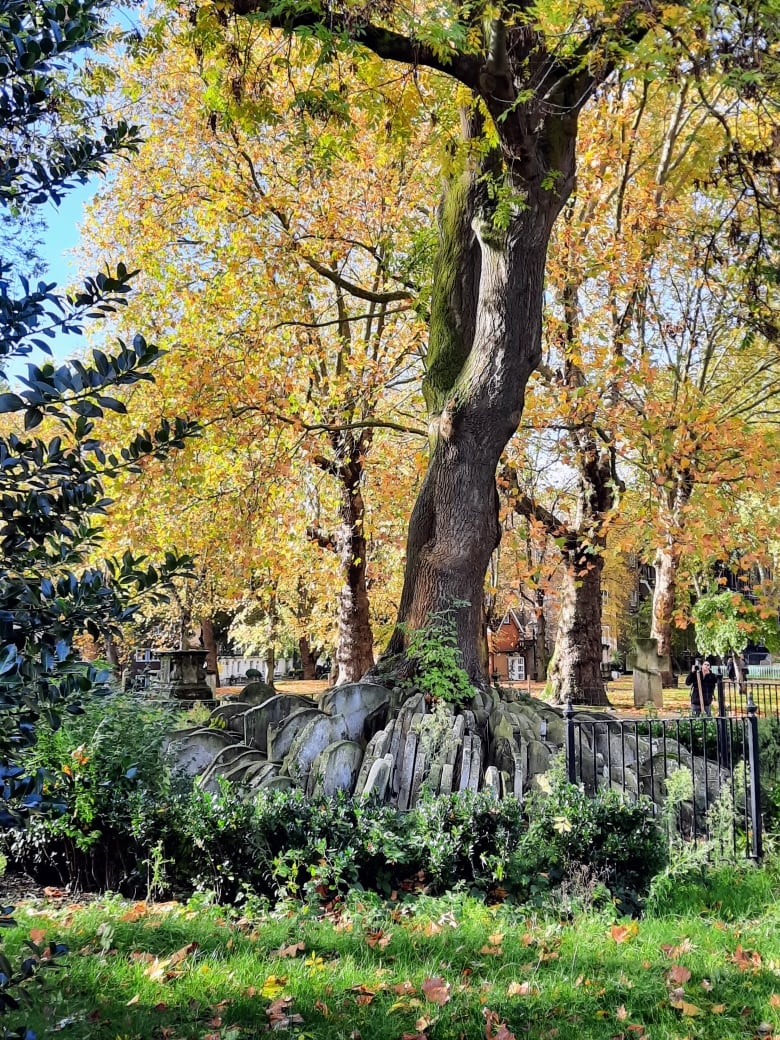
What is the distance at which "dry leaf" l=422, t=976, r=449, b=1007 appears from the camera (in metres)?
3.97

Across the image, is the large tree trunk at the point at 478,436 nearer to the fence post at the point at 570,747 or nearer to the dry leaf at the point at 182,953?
the fence post at the point at 570,747

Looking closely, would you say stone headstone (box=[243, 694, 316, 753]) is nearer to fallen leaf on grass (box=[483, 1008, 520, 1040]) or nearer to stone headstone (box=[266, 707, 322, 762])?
stone headstone (box=[266, 707, 322, 762])

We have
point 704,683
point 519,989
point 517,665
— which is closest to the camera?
point 519,989

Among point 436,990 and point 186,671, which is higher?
point 186,671

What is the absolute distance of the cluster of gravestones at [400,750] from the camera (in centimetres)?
701

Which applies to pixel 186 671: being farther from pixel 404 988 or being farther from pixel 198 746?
pixel 404 988

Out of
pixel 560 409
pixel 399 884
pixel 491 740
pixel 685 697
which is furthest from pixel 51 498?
pixel 685 697

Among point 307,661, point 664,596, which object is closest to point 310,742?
point 664,596

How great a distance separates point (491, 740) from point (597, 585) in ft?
30.7

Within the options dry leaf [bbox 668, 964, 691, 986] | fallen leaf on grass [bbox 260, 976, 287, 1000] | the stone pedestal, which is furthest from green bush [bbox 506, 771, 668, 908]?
the stone pedestal

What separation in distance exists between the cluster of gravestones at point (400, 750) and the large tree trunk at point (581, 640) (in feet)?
24.6

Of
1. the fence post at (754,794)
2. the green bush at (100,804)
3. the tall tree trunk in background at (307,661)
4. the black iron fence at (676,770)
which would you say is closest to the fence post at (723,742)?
the black iron fence at (676,770)

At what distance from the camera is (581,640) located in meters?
16.6

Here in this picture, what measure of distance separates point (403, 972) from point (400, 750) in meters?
3.04
